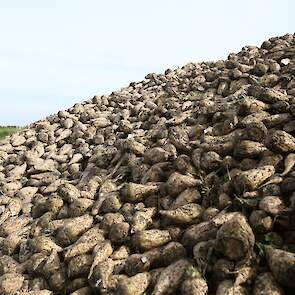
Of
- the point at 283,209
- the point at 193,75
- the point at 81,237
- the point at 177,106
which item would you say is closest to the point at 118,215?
the point at 81,237

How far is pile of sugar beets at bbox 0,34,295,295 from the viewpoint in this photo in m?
6.93

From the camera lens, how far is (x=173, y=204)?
8.68 meters

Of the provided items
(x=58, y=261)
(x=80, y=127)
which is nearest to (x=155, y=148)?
(x=58, y=261)

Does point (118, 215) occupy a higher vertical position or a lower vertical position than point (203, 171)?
lower

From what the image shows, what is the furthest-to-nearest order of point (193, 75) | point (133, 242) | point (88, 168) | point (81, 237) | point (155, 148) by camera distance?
point (193, 75) < point (88, 168) < point (155, 148) < point (81, 237) < point (133, 242)

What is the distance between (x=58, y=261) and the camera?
27.9 ft

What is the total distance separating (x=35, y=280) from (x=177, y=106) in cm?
720

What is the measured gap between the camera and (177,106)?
1388 centimetres

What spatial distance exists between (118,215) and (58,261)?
1.40 m

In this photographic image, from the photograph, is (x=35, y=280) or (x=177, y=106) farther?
(x=177, y=106)

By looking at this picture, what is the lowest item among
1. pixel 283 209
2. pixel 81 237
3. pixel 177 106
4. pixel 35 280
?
pixel 35 280

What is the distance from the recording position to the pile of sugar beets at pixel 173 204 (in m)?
6.93

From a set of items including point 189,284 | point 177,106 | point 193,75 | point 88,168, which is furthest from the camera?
point 193,75

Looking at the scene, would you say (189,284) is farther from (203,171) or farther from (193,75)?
(193,75)
